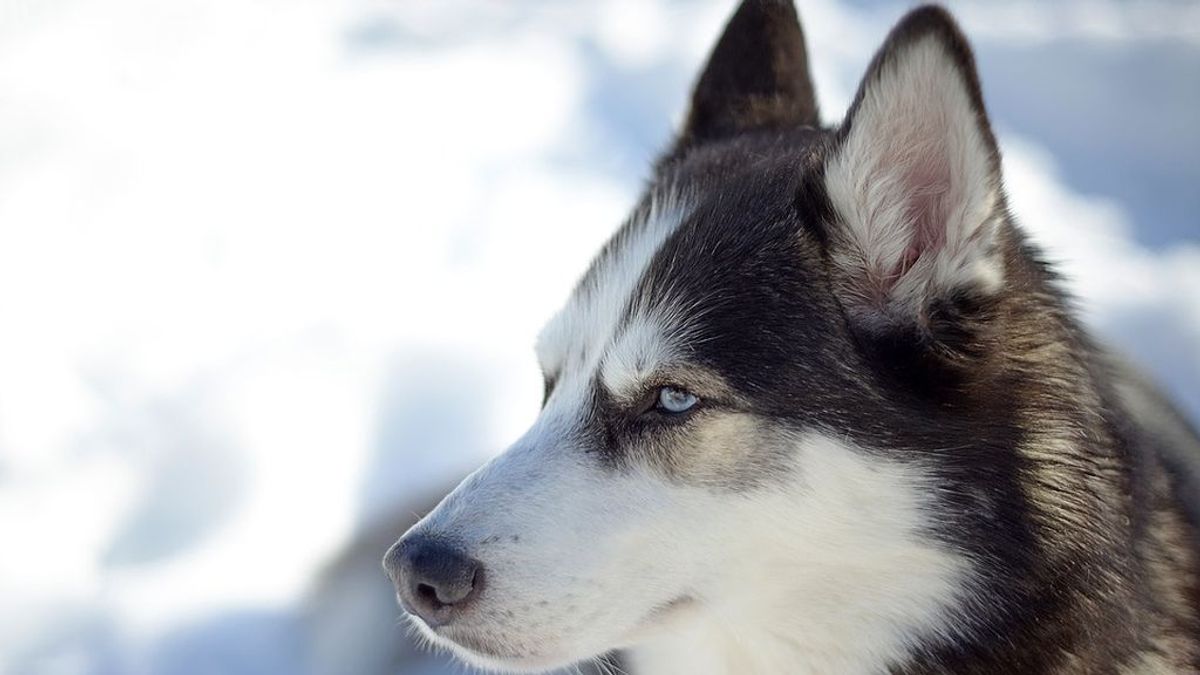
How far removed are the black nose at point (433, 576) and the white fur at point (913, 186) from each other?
708mm

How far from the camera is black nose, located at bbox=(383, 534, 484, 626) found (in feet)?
5.02

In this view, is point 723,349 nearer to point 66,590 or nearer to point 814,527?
point 814,527

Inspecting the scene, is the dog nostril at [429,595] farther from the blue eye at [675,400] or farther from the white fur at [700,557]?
the blue eye at [675,400]

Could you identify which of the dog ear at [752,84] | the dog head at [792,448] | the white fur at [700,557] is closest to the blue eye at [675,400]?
the dog head at [792,448]

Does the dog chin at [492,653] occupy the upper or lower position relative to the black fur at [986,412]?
lower

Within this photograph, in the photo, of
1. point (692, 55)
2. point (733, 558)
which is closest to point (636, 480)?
point (733, 558)

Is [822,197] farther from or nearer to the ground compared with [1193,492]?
farther from the ground

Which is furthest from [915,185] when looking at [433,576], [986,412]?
[433,576]

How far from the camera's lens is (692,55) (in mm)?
5129

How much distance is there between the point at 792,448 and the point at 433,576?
544mm

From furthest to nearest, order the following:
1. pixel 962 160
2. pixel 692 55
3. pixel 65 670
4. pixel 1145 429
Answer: pixel 692 55
pixel 65 670
pixel 1145 429
pixel 962 160

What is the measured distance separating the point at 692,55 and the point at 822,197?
11.8 ft

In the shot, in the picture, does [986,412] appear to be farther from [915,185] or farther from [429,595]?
[429,595]

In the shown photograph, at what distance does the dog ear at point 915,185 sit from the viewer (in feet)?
4.84
